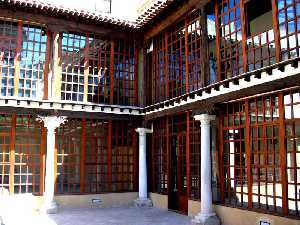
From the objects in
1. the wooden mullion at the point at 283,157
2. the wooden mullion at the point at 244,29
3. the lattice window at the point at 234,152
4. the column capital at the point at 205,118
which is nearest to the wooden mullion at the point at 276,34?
the wooden mullion at the point at 283,157

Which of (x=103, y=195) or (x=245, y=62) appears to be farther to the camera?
(x=103, y=195)

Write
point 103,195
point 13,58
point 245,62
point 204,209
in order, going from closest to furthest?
point 245,62 < point 204,209 < point 13,58 < point 103,195

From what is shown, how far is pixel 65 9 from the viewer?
13.4 meters

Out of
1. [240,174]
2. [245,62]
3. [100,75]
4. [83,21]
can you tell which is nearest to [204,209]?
[240,174]

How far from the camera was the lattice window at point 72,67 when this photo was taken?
14.1m

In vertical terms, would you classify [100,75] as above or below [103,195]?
above

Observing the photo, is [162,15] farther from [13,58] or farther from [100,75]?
[13,58]

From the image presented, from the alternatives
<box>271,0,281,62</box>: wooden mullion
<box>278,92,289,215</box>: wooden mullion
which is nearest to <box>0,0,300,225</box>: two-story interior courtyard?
<box>278,92,289,215</box>: wooden mullion

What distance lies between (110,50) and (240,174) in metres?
8.18

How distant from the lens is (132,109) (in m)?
14.8

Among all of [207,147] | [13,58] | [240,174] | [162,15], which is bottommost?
[240,174]

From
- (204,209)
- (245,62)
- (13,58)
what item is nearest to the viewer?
(245,62)

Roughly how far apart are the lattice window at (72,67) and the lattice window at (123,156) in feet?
7.34

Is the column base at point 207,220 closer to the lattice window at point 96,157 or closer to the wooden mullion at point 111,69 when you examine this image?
the lattice window at point 96,157
